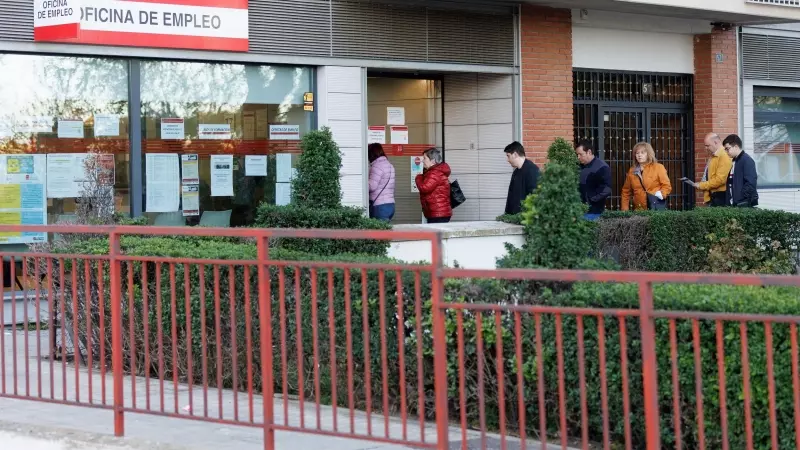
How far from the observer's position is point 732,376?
21.0ft

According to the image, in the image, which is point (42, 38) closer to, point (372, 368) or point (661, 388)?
point (372, 368)

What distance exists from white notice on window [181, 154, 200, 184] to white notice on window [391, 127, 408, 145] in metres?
3.72

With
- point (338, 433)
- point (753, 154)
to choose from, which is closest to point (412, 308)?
point (338, 433)

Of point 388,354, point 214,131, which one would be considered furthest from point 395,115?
point 388,354

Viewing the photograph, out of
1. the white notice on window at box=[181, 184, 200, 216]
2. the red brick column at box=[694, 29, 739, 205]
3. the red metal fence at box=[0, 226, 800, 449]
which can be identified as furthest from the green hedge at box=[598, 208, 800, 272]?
the red metal fence at box=[0, 226, 800, 449]

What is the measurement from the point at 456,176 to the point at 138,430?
1041 centimetres

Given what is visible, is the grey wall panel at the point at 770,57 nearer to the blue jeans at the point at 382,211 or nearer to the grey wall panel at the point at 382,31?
the grey wall panel at the point at 382,31

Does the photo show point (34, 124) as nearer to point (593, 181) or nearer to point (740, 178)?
point (593, 181)

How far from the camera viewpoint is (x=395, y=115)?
1698cm

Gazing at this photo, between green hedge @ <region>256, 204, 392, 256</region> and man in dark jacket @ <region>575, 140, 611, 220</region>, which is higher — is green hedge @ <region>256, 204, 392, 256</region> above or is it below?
below

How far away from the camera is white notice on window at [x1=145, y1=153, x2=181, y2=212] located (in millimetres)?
13586

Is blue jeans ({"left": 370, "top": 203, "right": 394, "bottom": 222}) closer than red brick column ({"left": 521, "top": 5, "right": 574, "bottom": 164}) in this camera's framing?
Yes

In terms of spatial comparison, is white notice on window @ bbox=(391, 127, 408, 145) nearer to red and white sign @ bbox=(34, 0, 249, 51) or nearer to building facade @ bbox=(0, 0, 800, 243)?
building facade @ bbox=(0, 0, 800, 243)

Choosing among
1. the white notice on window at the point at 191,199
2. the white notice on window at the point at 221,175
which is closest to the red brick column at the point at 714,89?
the white notice on window at the point at 221,175
